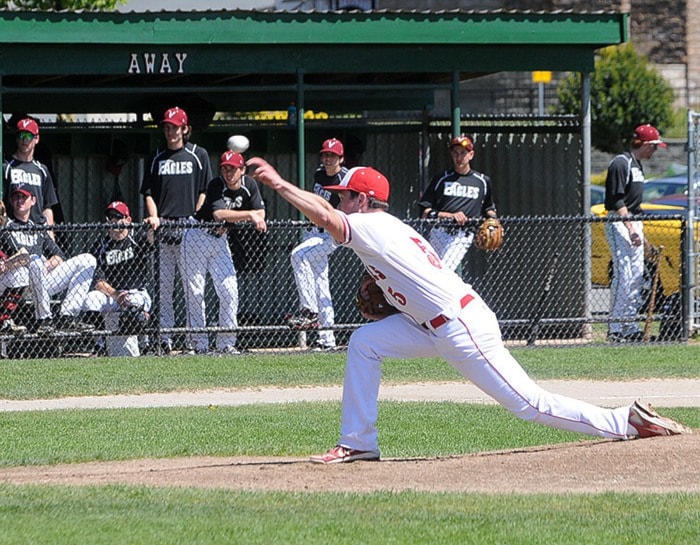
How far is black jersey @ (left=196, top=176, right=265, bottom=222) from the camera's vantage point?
13.3 meters

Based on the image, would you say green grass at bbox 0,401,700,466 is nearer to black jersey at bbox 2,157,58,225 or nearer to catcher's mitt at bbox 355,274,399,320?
catcher's mitt at bbox 355,274,399,320

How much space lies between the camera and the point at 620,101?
39531mm

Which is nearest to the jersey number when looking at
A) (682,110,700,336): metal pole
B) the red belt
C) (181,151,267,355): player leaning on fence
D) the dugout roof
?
the red belt

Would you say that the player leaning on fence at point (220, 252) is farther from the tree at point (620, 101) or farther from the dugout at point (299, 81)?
the tree at point (620, 101)

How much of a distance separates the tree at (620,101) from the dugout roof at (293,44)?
24.4 meters

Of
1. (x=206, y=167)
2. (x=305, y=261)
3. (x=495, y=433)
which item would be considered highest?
A: (x=206, y=167)

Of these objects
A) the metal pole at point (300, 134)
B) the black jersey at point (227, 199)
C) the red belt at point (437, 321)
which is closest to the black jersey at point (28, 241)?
the black jersey at point (227, 199)

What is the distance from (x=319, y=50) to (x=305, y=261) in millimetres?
2434

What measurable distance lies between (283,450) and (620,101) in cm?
3257

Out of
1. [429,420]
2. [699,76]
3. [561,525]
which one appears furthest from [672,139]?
[561,525]

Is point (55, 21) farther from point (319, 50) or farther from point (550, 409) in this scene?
point (550, 409)

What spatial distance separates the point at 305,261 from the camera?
1345 centimetres

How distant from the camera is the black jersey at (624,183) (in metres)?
14.2

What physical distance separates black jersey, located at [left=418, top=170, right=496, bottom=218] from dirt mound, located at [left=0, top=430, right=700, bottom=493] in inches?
234
